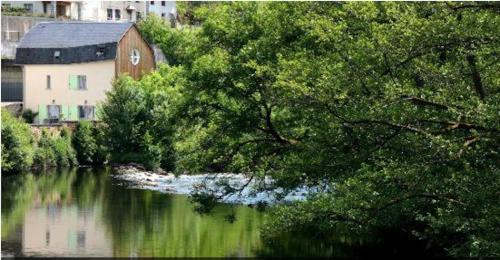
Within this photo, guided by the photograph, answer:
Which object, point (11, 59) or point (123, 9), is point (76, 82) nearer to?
point (11, 59)

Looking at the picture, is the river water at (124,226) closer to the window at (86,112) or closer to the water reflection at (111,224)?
the water reflection at (111,224)

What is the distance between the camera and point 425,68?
17.2m

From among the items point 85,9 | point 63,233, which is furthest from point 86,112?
point 63,233

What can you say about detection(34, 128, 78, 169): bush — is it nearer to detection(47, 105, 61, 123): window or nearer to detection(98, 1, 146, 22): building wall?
detection(47, 105, 61, 123): window

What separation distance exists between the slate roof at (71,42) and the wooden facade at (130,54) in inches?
17.0

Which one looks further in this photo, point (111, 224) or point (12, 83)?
point (12, 83)

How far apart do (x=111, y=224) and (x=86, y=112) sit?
2831 centimetres

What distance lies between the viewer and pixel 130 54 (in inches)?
2190

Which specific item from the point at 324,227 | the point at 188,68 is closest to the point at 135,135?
the point at 188,68

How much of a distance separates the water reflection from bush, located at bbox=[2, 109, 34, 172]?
304cm

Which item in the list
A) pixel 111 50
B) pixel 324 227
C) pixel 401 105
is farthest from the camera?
pixel 111 50

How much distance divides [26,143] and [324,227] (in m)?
27.1

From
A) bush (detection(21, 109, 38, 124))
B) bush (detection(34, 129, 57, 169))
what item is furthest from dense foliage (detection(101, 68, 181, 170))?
bush (detection(21, 109, 38, 124))

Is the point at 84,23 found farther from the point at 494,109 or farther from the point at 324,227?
the point at 494,109
